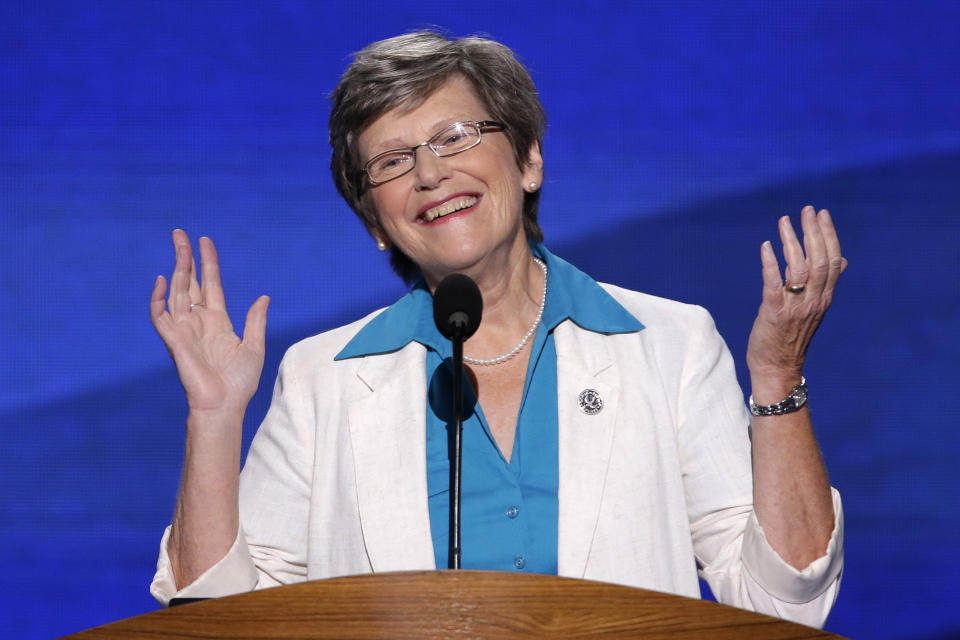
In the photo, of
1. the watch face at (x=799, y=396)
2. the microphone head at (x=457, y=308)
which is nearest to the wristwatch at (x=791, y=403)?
the watch face at (x=799, y=396)

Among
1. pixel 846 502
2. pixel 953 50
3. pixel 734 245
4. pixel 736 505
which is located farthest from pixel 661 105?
pixel 736 505

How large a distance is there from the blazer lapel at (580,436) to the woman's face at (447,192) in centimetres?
22

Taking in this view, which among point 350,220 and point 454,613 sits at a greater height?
point 350,220

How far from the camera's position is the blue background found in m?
2.89

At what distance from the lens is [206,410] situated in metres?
1.79

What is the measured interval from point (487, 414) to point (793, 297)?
2.04 ft

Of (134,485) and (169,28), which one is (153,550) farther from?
(169,28)

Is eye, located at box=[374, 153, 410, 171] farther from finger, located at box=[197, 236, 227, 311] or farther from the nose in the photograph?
finger, located at box=[197, 236, 227, 311]

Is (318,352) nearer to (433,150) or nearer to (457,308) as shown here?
(433,150)

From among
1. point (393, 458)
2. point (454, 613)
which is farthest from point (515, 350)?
point (454, 613)

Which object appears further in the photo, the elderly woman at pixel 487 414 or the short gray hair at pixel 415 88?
the short gray hair at pixel 415 88

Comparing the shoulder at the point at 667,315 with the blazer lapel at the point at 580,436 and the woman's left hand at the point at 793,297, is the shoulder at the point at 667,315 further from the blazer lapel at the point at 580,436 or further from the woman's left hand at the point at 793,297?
the woman's left hand at the point at 793,297

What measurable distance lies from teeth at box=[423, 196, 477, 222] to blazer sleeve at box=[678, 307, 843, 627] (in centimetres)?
47

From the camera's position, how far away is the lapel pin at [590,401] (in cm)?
195
